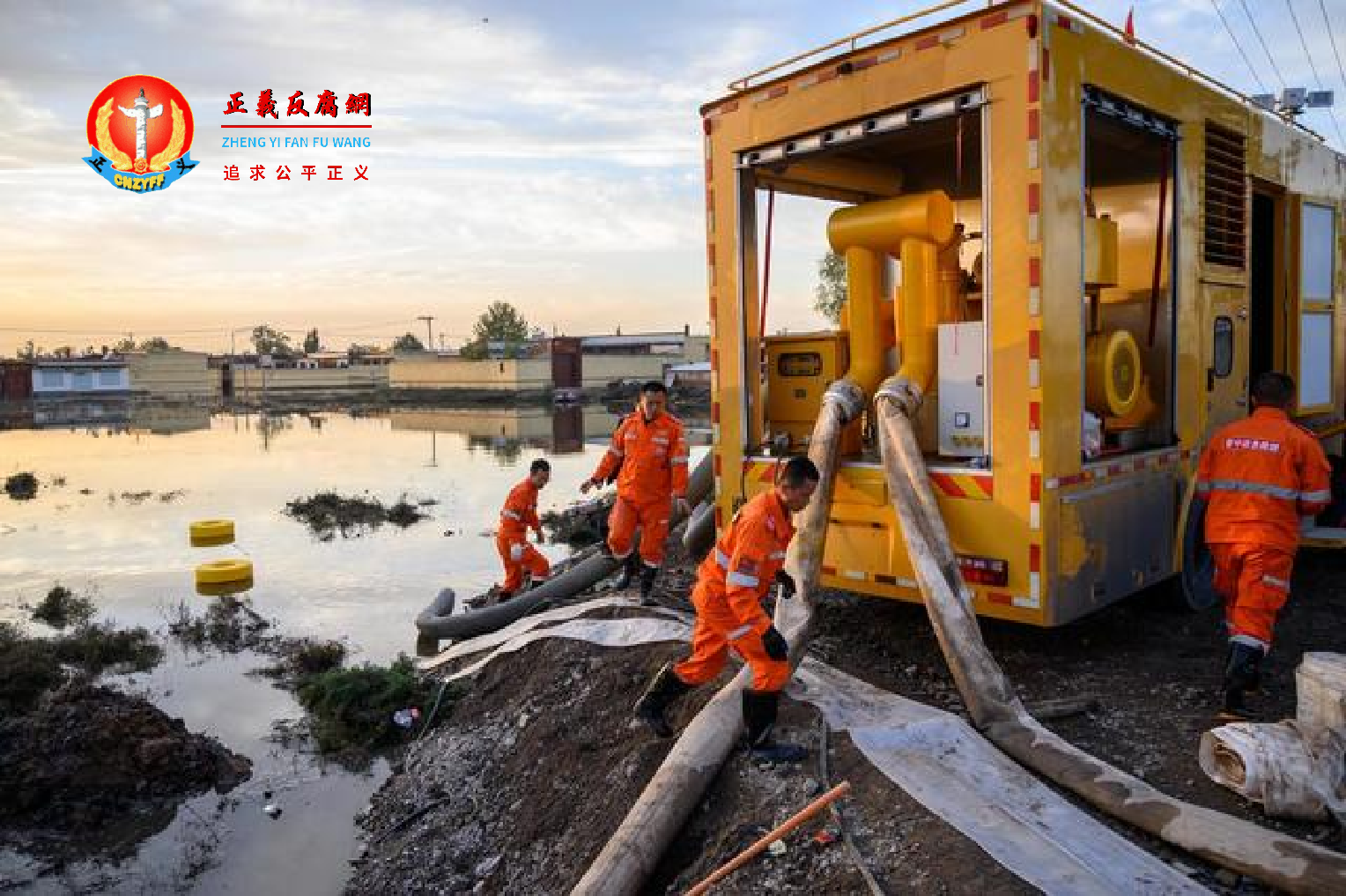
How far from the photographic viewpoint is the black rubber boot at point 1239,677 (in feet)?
15.8

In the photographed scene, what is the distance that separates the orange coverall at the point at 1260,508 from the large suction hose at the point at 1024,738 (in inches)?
49.6

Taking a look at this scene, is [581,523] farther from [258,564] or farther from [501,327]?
[501,327]

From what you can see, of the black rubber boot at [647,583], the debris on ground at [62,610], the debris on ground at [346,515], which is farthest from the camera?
Answer: the debris on ground at [346,515]

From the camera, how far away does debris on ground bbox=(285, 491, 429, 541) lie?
637 inches

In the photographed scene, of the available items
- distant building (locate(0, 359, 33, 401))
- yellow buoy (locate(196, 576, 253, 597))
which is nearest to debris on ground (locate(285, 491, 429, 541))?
yellow buoy (locate(196, 576, 253, 597))

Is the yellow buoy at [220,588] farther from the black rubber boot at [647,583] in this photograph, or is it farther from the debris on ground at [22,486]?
the debris on ground at [22,486]

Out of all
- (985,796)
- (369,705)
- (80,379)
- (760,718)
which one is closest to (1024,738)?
(985,796)

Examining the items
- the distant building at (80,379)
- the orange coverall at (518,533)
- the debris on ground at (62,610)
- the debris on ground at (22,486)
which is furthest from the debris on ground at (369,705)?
the distant building at (80,379)

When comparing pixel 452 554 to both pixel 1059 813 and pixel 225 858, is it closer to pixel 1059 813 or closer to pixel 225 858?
pixel 225 858

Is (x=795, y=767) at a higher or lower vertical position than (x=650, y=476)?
lower

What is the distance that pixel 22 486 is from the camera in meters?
21.9

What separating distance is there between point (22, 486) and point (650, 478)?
1988 cm

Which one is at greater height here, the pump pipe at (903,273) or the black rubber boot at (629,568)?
the pump pipe at (903,273)

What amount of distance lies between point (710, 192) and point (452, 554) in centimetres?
856
